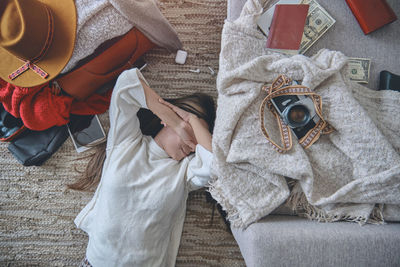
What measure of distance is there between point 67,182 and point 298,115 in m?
1.09

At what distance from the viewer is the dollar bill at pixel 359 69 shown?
916 millimetres

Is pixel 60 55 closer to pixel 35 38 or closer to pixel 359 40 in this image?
pixel 35 38

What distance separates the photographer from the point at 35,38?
29.6 inches

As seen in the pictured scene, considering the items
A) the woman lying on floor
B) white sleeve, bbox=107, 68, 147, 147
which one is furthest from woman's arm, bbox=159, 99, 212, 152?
white sleeve, bbox=107, 68, 147, 147

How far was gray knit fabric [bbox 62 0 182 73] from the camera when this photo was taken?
2.69 feet

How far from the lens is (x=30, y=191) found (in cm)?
119

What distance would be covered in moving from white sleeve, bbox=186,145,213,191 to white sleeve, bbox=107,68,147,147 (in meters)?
0.30

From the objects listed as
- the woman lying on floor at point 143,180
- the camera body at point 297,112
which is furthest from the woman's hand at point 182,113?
the camera body at point 297,112

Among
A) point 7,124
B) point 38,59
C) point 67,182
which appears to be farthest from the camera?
point 67,182

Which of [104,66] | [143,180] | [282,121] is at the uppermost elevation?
[104,66]

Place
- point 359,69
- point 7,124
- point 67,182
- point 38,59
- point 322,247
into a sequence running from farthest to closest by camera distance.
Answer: point 67,182
point 7,124
point 359,69
point 38,59
point 322,247

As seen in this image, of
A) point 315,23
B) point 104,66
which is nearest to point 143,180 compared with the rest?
point 104,66

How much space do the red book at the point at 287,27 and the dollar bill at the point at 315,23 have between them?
0.05 m

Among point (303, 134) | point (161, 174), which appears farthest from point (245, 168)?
point (161, 174)
